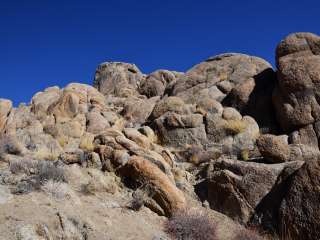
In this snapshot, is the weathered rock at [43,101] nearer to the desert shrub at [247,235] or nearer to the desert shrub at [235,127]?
the desert shrub at [235,127]

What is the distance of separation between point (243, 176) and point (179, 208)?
88.8 inches

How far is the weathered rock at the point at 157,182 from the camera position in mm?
11398

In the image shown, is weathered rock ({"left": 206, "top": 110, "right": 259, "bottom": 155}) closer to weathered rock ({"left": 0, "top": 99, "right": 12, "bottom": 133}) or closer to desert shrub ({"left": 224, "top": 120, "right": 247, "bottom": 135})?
desert shrub ({"left": 224, "top": 120, "right": 247, "bottom": 135})

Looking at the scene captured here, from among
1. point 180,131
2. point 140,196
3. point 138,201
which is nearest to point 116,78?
point 180,131

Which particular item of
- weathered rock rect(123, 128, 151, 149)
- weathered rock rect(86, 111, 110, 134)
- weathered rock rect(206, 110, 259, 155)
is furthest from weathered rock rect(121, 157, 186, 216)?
weathered rock rect(86, 111, 110, 134)

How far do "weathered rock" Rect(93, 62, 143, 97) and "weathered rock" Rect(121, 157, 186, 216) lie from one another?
20354mm

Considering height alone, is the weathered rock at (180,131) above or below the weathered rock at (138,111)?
below

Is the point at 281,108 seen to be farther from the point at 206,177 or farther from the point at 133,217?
the point at 133,217

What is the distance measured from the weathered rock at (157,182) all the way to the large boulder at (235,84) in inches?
280

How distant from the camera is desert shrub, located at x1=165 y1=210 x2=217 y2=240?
1026 cm

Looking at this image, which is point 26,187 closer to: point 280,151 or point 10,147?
point 10,147

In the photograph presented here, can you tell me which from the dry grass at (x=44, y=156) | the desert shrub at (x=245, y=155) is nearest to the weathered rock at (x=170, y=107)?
the desert shrub at (x=245, y=155)

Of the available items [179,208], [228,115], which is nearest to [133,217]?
[179,208]

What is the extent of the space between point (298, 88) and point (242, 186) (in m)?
5.97
